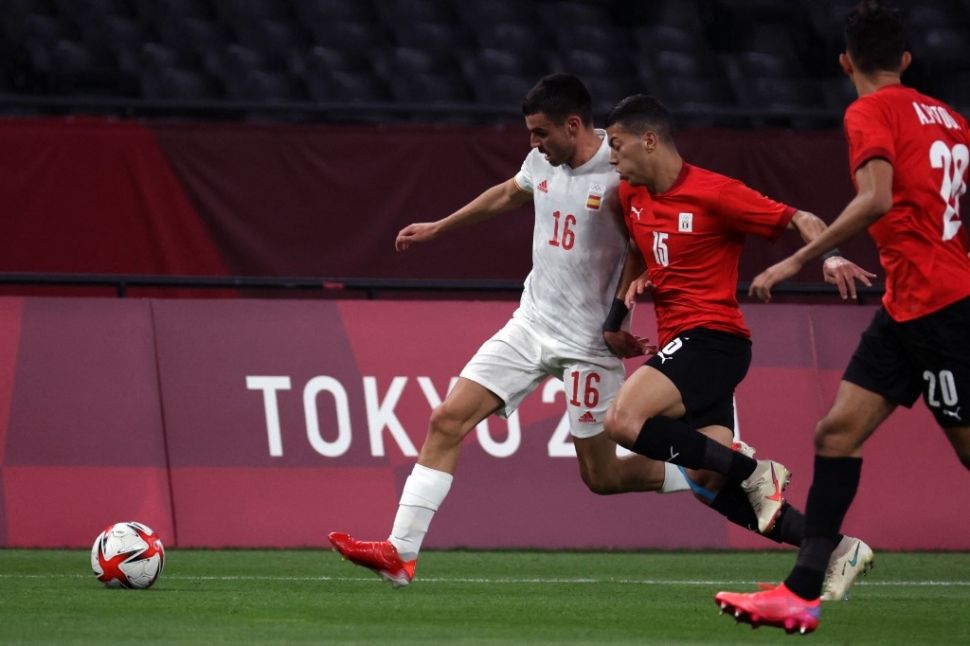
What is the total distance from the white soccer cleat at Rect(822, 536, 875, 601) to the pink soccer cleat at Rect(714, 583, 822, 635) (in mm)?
1512

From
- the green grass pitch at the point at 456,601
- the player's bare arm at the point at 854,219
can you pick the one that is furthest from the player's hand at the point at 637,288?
the player's bare arm at the point at 854,219

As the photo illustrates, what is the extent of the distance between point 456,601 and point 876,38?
290cm

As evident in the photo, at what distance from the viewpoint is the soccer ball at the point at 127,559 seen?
7746 millimetres

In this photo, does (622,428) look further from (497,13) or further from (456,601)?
(497,13)

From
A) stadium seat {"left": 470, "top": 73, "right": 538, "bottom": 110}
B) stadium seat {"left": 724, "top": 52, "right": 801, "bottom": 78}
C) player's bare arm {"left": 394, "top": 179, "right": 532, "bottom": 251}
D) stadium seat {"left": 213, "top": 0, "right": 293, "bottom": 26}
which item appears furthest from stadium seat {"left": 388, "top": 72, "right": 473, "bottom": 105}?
player's bare arm {"left": 394, "top": 179, "right": 532, "bottom": 251}

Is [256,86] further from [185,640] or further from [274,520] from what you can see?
[185,640]

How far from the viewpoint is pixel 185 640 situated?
593cm

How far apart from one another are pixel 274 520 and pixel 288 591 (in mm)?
2604

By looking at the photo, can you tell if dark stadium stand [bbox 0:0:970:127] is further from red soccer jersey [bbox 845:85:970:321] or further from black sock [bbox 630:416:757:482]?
red soccer jersey [bbox 845:85:970:321]

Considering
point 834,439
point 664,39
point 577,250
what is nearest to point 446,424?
point 577,250

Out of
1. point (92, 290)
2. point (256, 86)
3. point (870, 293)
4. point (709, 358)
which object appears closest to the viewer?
point (709, 358)

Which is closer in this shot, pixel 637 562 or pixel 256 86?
pixel 637 562

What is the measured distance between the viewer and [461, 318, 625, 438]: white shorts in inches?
320

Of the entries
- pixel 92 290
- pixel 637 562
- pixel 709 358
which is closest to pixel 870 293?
pixel 637 562
